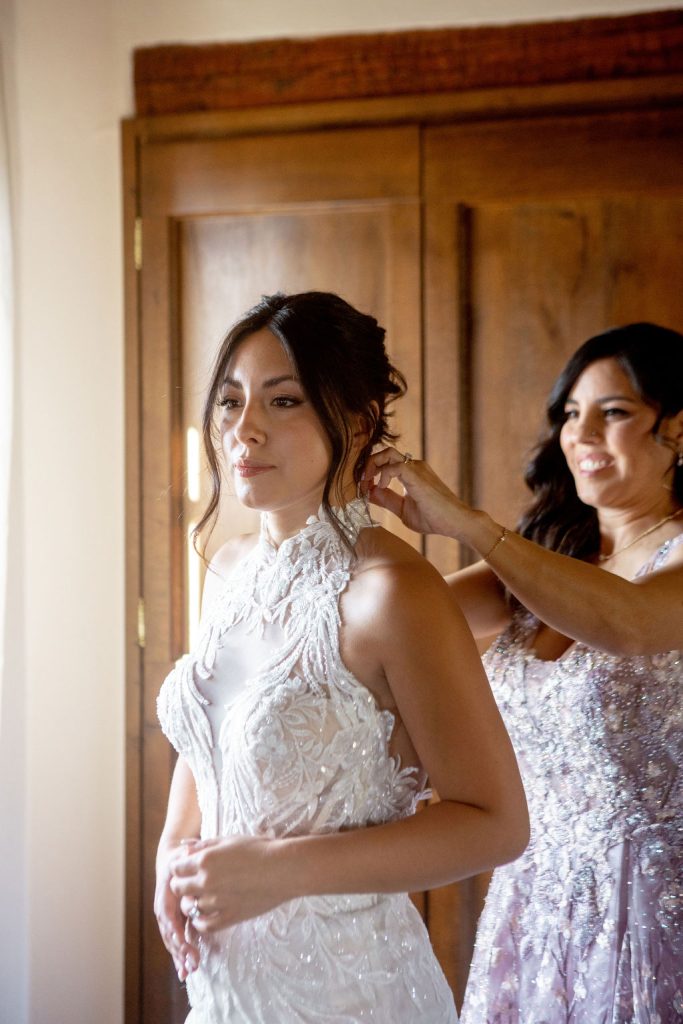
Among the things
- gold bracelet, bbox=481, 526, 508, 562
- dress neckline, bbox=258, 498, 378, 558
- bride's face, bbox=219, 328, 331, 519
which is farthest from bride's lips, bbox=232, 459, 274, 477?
gold bracelet, bbox=481, 526, 508, 562

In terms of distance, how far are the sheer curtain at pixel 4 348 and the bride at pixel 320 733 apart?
1078 millimetres

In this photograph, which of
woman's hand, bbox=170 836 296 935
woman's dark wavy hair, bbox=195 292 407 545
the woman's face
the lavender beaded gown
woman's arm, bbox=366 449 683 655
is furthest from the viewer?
the woman's face

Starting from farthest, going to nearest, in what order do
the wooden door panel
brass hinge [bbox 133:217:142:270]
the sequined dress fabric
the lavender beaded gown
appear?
1. brass hinge [bbox 133:217:142:270]
2. the wooden door panel
3. the lavender beaded gown
4. the sequined dress fabric

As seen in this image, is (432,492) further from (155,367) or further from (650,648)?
(155,367)

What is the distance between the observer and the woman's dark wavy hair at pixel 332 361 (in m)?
1.44

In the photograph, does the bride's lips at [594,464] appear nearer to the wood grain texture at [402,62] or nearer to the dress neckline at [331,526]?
the dress neckline at [331,526]

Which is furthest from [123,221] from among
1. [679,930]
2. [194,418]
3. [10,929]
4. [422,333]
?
[679,930]

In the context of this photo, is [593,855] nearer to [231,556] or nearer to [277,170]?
[231,556]

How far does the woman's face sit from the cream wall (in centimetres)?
121

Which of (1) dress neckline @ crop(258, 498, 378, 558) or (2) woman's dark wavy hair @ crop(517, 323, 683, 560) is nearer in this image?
(1) dress neckline @ crop(258, 498, 378, 558)

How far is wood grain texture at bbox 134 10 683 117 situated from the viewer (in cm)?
254

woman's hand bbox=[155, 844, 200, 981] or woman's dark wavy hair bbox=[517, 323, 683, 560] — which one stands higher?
woman's dark wavy hair bbox=[517, 323, 683, 560]

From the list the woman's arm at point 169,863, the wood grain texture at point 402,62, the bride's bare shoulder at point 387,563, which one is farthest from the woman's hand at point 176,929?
the wood grain texture at point 402,62

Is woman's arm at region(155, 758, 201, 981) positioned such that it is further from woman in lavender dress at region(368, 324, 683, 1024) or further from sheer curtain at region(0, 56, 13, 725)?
sheer curtain at region(0, 56, 13, 725)
